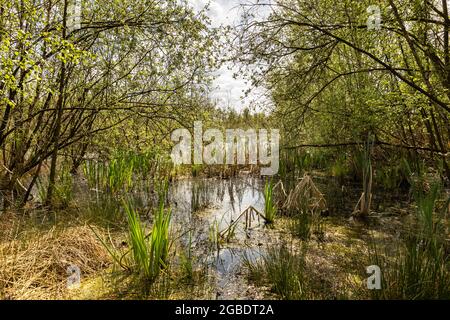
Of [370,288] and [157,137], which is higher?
[157,137]

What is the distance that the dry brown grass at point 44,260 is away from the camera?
7.97ft

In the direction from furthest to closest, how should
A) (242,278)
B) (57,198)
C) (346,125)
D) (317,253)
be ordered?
(346,125) < (57,198) < (317,253) < (242,278)

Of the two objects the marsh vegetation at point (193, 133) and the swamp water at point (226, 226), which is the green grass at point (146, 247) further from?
the swamp water at point (226, 226)

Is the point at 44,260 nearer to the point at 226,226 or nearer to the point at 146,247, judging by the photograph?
the point at 146,247

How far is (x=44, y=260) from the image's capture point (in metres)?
2.74

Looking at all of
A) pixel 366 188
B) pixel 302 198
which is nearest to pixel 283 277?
pixel 302 198

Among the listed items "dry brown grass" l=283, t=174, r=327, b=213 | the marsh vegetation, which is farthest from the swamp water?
"dry brown grass" l=283, t=174, r=327, b=213

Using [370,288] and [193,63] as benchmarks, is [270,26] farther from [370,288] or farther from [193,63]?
[370,288]

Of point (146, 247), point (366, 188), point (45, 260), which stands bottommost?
point (45, 260)

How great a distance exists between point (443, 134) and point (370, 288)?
500 centimetres

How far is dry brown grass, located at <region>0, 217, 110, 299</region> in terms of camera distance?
243 cm

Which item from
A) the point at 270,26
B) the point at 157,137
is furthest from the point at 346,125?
the point at 157,137

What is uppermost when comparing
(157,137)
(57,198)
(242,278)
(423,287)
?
(157,137)

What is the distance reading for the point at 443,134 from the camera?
18.9 ft
